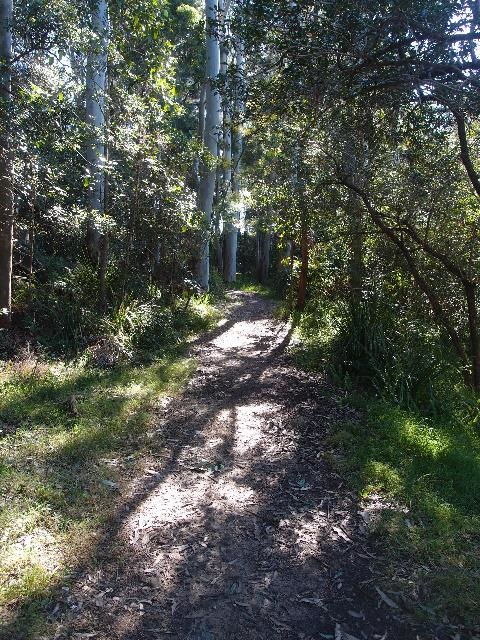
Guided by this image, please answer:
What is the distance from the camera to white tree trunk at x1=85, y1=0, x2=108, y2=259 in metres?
7.11

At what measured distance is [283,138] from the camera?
7188 millimetres

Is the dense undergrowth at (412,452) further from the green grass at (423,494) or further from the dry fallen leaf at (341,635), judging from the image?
the dry fallen leaf at (341,635)

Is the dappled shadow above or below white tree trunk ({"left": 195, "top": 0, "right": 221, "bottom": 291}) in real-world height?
below

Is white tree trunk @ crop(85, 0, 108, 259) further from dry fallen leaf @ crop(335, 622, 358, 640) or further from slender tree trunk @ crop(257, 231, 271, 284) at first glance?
slender tree trunk @ crop(257, 231, 271, 284)

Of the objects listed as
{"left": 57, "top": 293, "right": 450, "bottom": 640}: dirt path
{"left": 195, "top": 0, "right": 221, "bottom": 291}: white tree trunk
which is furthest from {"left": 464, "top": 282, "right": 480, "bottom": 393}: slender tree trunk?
{"left": 195, "top": 0, "right": 221, "bottom": 291}: white tree trunk

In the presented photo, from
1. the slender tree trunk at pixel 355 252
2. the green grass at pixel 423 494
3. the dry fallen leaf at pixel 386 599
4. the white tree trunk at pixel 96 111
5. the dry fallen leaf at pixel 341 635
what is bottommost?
the dry fallen leaf at pixel 341 635

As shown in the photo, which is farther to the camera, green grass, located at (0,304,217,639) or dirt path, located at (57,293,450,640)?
green grass, located at (0,304,217,639)

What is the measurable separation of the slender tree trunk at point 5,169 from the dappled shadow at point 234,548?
11.6ft

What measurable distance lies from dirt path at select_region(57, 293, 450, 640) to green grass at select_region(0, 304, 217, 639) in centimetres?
20

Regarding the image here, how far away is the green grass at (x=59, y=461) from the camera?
3141 millimetres

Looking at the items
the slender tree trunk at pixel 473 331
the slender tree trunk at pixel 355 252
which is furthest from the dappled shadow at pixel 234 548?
the slender tree trunk at pixel 355 252

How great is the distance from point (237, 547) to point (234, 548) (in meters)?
0.03

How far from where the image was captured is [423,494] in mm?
4289

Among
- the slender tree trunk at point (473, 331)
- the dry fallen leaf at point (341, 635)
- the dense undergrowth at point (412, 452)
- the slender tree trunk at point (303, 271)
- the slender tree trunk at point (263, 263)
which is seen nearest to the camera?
the dry fallen leaf at point (341, 635)
